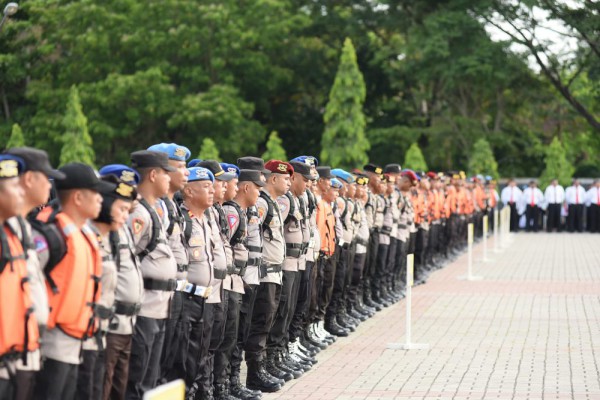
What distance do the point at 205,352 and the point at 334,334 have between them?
22.7 feet

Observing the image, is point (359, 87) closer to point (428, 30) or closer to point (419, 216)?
point (428, 30)

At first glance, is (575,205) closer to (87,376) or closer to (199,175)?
(199,175)

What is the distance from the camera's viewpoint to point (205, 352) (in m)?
10.0

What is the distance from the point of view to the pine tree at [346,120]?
2124 inches

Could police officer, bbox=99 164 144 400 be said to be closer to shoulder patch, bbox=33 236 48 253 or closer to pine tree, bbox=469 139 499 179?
shoulder patch, bbox=33 236 48 253

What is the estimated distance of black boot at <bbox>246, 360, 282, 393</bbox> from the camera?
12086mm

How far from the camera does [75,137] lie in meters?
51.6

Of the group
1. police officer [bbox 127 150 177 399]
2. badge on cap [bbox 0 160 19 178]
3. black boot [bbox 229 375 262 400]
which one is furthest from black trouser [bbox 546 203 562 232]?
badge on cap [bbox 0 160 19 178]

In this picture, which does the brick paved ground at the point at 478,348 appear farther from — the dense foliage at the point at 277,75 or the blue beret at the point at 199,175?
the dense foliage at the point at 277,75

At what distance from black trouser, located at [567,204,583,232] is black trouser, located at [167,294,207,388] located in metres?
43.1

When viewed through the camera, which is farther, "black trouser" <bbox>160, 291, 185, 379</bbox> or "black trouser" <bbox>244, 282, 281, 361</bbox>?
"black trouser" <bbox>244, 282, 281, 361</bbox>

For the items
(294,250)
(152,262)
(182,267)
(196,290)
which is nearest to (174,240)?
(182,267)

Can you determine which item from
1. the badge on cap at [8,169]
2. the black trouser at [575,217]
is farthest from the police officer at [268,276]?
the black trouser at [575,217]

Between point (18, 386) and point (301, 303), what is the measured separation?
776 cm
